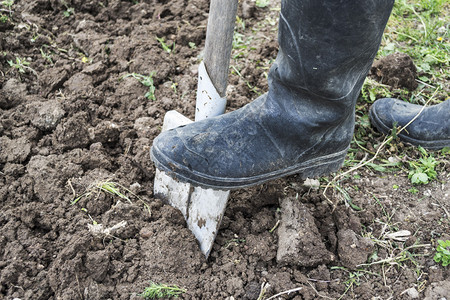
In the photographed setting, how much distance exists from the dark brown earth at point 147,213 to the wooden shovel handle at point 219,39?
553 mm

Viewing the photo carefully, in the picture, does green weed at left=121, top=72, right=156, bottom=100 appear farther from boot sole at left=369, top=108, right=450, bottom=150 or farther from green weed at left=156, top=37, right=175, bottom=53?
boot sole at left=369, top=108, right=450, bottom=150

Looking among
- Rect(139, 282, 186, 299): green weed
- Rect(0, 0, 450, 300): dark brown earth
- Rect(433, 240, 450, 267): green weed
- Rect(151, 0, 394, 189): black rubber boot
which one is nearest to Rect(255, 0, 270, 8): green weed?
Rect(0, 0, 450, 300): dark brown earth

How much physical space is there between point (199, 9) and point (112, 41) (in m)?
0.67

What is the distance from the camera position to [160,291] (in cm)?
166

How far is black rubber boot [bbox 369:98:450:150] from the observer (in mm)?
2295

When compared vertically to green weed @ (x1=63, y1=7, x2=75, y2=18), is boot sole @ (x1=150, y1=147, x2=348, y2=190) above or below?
below

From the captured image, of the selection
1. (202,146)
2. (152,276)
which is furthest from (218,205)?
(152,276)

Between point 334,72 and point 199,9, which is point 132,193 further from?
point 199,9

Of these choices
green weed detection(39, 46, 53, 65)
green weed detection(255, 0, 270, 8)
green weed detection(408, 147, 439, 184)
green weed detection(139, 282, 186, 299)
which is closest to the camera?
green weed detection(139, 282, 186, 299)

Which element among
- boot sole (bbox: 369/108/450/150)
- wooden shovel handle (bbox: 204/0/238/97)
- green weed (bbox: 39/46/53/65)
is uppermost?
wooden shovel handle (bbox: 204/0/238/97)

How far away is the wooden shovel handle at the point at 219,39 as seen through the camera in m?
1.70

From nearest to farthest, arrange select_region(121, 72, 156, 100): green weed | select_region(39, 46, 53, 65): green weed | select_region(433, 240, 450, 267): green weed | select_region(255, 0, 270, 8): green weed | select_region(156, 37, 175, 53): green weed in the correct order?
select_region(433, 240, 450, 267): green weed < select_region(121, 72, 156, 100): green weed < select_region(39, 46, 53, 65): green weed < select_region(156, 37, 175, 53): green weed < select_region(255, 0, 270, 8): green weed

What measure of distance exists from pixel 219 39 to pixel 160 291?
3.39 ft

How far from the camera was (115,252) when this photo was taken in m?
1.78
